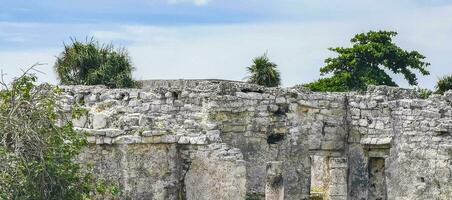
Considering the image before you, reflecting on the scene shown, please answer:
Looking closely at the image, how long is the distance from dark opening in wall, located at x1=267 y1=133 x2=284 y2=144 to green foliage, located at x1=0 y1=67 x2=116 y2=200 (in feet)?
15.3

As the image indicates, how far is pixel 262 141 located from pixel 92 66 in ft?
47.3

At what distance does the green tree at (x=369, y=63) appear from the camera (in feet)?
117

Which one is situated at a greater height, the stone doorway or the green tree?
the green tree

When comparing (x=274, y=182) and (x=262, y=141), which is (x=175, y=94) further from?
(x=274, y=182)

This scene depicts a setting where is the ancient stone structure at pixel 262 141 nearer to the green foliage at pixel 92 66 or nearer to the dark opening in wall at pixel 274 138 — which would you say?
the dark opening in wall at pixel 274 138

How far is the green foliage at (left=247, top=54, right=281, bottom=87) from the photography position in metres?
33.2

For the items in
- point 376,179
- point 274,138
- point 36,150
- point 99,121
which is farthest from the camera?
point 376,179

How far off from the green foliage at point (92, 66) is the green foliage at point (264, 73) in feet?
11.2

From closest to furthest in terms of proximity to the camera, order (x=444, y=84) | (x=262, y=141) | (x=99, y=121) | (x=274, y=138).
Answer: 1. (x=99, y=121)
2. (x=262, y=141)
3. (x=274, y=138)
4. (x=444, y=84)

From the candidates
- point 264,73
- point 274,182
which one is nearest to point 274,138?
point 274,182

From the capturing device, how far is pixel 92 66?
33375 mm

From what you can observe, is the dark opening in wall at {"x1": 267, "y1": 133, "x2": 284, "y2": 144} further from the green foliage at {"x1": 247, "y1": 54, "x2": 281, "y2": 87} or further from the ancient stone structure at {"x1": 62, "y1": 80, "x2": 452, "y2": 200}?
the green foliage at {"x1": 247, "y1": 54, "x2": 281, "y2": 87}

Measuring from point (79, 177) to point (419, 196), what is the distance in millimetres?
5696

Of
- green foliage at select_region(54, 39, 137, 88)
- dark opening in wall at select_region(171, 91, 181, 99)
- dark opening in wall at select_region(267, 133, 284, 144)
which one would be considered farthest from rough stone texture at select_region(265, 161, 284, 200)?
green foliage at select_region(54, 39, 137, 88)
